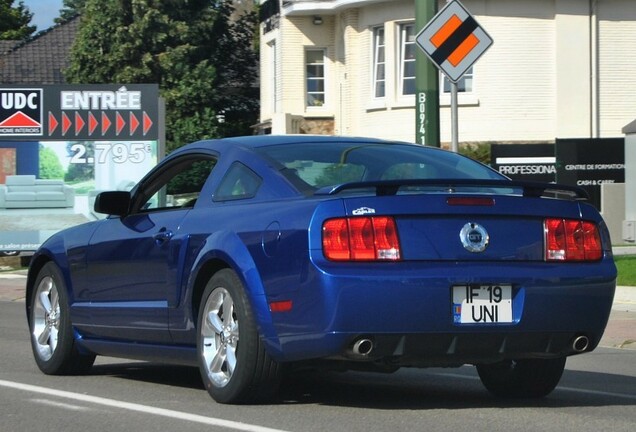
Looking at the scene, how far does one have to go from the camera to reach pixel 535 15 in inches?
1174

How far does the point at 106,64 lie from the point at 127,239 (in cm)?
3330

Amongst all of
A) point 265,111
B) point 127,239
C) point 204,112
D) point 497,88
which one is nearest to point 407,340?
point 127,239

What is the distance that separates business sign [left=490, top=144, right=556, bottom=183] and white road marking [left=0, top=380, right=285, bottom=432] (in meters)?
20.2

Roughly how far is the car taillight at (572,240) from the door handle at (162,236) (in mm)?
2237

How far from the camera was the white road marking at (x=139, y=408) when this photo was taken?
670 centimetres

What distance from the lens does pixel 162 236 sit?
817 cm

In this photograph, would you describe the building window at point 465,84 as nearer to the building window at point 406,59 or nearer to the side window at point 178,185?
the building window at point 406,59

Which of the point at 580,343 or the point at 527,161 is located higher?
the point at 527,161

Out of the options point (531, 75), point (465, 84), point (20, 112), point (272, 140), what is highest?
point (531, 75)

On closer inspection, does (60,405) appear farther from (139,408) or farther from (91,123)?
(91,123)

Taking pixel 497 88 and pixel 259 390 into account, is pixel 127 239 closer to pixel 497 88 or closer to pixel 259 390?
pixel 259 390

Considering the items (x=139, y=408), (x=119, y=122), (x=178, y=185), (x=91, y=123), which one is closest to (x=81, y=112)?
(x=91, y=123)

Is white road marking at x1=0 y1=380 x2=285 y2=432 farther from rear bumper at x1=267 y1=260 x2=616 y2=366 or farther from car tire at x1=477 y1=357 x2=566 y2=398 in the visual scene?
car tire at x1=477 y1=357 x2=566 y2=398

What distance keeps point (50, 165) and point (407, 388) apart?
63.0 feet
